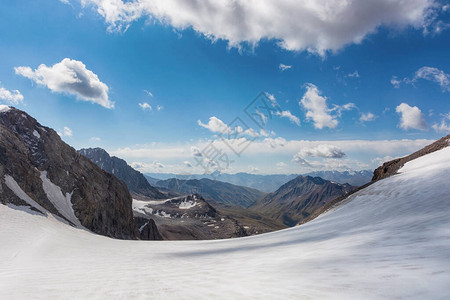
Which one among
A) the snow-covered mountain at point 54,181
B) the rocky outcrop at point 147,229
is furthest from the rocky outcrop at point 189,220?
the snow-covered mountain at point 54,181

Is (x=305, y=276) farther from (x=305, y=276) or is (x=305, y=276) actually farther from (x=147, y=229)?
(x=147, y=229)

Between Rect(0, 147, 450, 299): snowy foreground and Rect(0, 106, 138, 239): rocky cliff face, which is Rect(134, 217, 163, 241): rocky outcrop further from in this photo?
Rect(0, 147, 450, 299): snowy foreground

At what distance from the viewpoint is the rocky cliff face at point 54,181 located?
120 ft

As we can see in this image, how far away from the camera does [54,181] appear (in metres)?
46.9

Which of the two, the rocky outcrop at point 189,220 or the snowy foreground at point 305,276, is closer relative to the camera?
the snowy foreground at point 305,276

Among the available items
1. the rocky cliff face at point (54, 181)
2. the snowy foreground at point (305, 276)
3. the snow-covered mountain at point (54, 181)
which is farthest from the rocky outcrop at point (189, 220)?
the snowy foreground at point (305, 276)

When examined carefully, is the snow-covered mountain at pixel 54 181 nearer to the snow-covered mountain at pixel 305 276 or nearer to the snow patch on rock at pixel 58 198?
the snow patch on rock at pixel 58 198

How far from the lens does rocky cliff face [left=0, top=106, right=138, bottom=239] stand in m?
36.6

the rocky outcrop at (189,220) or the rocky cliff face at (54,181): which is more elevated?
the rocky cliff face at (54,181)

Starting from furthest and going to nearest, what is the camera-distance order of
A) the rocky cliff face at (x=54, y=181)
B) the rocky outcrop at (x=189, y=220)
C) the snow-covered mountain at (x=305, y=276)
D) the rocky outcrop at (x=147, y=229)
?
the rocky outcrop at (x=189, y=220) < the rocky outcrop at (x=147, y=229) < the rocky cliff face at (x=54, y=181) < the snow-covered mountain at (x=305, y=276)

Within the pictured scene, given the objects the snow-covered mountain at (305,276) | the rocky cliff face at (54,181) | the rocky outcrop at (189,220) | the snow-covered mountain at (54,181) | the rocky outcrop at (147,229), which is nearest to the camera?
the snow-covered mountain at (305,276)

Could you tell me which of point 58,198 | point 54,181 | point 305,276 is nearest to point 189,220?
point 54,181

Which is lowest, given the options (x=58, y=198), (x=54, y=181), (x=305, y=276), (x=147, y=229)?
(x=147, y=229)

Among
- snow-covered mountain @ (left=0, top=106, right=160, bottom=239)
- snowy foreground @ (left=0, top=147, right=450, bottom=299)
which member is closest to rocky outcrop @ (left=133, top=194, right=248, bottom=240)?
snow-covered mountain @ (left=0, top=106, right=160, bottom=239)
